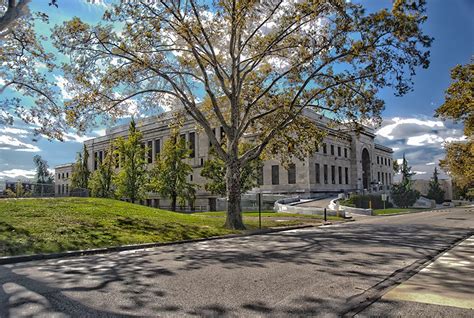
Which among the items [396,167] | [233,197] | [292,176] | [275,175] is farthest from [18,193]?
[396,167]

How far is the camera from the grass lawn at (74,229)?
1190 cm

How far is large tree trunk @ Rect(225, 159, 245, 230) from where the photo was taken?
790 inches

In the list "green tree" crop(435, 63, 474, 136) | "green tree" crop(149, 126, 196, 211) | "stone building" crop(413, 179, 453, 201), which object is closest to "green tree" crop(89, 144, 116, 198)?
"green tree" crop(149, 126, 196, 211)

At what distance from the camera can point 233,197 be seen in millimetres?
20562

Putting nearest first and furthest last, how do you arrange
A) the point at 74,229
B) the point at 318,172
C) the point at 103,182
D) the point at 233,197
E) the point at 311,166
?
the point at 74,229 < the point at 233,197 < the point at 103,182 < the point at 311,166 < the point at 318,172

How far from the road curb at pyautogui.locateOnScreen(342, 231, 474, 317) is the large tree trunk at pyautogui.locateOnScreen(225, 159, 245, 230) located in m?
11.1

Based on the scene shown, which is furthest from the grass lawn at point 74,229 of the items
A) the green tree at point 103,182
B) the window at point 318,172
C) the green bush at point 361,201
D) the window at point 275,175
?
the window at point 318,172

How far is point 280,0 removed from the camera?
64.5 ft

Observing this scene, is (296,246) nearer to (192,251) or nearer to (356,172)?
(192,251)

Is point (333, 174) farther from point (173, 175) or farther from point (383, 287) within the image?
point (383, 287)

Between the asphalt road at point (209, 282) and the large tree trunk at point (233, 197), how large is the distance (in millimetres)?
8681

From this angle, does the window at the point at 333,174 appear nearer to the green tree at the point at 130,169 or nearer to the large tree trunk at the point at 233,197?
the green tree at the point at 130,169

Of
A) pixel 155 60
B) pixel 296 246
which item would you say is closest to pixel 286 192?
pixel 155 60

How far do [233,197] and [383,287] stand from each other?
14.2m
